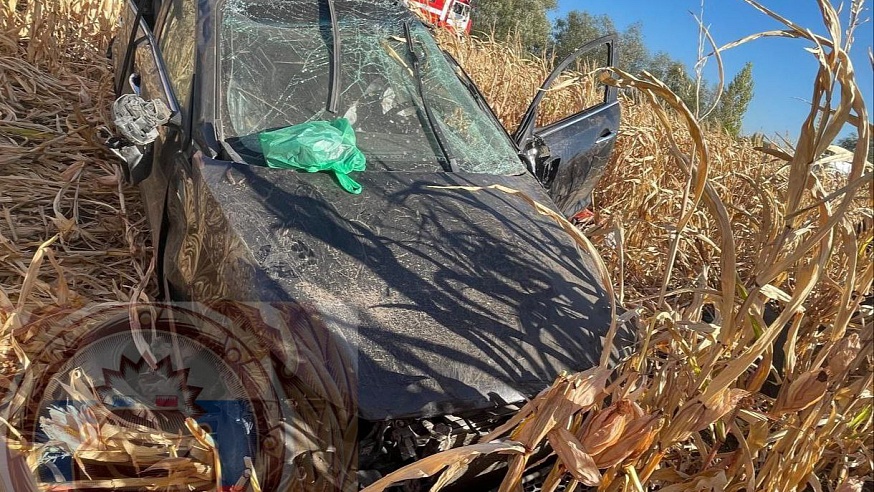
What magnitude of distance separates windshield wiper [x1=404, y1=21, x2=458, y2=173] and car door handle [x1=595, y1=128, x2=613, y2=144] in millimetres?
990

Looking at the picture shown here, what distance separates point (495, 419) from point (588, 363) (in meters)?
0.32

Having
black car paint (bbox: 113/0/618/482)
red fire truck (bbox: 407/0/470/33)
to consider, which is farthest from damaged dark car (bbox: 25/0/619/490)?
red fire truck (bbox: 407/0/470/33)

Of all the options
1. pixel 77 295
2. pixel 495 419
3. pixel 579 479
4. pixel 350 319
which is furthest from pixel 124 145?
pixel 579 479

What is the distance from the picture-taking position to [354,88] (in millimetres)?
2621

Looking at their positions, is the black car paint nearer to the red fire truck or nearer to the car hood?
the car hood

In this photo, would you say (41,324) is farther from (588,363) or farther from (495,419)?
(588,363)

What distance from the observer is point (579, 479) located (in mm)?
1296

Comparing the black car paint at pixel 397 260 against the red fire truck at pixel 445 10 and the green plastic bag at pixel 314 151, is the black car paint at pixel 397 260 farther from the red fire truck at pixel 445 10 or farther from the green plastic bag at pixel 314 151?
the red fire truck at pixel 445 10

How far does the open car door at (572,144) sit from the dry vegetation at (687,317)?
0.35m

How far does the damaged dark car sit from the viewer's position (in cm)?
156

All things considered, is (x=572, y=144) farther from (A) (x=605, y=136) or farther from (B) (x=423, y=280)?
(B) (x=423, y=280)

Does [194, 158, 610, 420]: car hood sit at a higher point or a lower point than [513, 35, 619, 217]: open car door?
lower

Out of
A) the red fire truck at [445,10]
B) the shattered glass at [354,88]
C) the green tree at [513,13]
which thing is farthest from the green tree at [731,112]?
the green tree at [513,13]

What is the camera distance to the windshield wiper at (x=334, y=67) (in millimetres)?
2520
